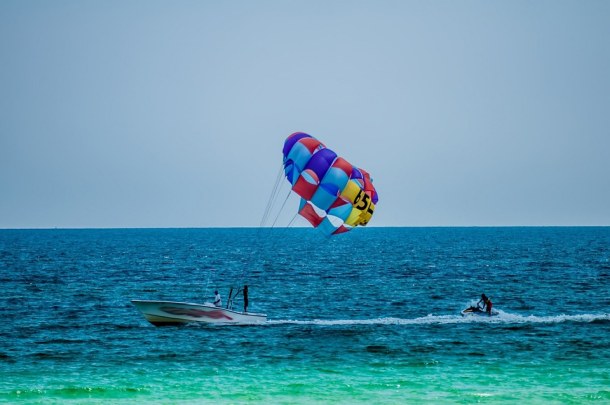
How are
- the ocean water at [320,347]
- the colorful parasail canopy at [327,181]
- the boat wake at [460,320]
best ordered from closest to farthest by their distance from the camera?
the ocean water at [320,347]
the colorful parasail canopy at [327,181]
the boat wake at [460,320]

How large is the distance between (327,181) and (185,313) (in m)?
11.2

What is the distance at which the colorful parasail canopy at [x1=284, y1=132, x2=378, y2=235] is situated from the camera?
38.6 m

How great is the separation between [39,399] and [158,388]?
415cm

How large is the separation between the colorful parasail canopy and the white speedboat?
7.57 meters

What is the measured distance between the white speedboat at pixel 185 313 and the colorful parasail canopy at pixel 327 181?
7.57 meters

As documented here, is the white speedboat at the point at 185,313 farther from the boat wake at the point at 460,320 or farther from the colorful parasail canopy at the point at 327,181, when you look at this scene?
the colorful parasail canopy at the point at 327,181

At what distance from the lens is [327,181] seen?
3859 cm

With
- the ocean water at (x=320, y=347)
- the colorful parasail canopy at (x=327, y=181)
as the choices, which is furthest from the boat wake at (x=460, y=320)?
the colorful parasail canopy at (x=327, y=181)

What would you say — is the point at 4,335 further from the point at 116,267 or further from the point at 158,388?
the point at 116,267

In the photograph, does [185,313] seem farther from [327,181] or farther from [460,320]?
[460,320]

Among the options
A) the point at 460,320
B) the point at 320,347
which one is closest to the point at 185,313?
the point at 320,347

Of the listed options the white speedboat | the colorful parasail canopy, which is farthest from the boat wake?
the colorful parasail canopy

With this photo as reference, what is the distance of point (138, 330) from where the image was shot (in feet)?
143

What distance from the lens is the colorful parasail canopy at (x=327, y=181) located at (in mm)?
38625
